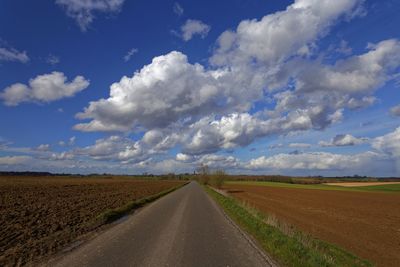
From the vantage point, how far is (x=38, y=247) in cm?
1206

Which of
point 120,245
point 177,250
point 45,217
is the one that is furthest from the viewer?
point 45,217

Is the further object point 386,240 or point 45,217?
point 45,217

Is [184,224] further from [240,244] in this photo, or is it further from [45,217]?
[45,217]

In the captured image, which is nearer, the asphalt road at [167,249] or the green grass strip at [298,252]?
the asphalt road at [167,249]

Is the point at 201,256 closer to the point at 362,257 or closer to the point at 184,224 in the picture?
the point at 362,257

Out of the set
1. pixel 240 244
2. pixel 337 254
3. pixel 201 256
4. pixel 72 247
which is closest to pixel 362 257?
pixel 337 254

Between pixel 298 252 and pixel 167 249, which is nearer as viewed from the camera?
pixel 298 252

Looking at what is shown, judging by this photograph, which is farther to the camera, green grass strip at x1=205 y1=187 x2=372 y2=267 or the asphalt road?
green grass strip at x1=205 y1=187 x2=372 y2=267

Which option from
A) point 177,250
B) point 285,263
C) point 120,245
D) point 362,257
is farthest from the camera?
point 362,257

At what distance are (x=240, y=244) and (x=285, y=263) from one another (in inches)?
120

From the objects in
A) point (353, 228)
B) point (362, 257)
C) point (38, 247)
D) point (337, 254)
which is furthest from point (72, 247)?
point (353, 228)

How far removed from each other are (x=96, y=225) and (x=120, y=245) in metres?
6.64

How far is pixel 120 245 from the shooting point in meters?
12.5

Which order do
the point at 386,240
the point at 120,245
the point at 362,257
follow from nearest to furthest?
the point at 120,245 → the point at 362,257 → the point at 386,240
